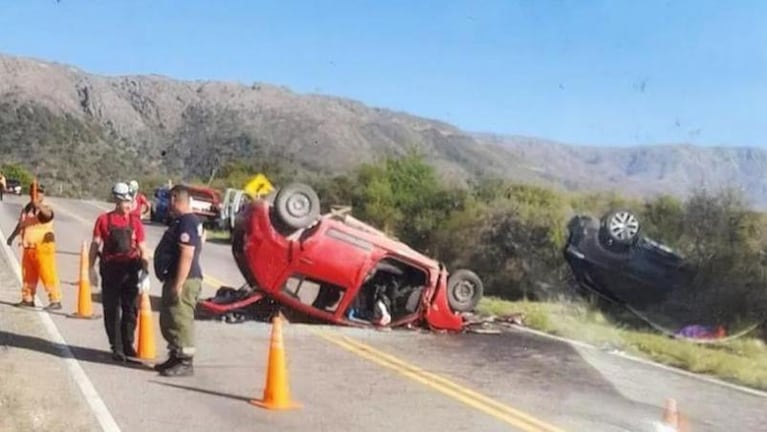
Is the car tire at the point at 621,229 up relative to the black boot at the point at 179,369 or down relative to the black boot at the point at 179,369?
up

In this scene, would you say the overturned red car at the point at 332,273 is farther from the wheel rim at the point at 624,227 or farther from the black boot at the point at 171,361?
the wheel rim at the point at 624,227

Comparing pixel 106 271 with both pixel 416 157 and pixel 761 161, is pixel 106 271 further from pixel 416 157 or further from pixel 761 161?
pixel 416 157

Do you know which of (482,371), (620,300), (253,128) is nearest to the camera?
(482,371)

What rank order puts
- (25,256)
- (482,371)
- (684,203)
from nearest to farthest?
(482,371), (25,256), (684,203)

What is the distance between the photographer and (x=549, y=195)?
29.7 metres

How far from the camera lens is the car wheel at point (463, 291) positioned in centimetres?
1547

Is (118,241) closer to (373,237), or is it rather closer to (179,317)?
(179,317)

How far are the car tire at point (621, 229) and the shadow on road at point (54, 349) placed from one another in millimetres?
10006

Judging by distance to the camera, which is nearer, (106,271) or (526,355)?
(106,271)

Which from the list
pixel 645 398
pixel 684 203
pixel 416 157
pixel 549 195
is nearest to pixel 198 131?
pixel 416 157

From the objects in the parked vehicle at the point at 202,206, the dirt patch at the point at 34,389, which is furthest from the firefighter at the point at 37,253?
the parked vehicle at the point at 202,206

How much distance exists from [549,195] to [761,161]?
43.5 ft

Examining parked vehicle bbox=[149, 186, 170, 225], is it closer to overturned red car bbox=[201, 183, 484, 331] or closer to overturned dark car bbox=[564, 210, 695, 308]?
overturned dark car bbox=[564, 210, 695, 308]

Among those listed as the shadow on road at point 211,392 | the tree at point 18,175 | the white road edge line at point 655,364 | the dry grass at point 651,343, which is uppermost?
the tree at point 18,175
